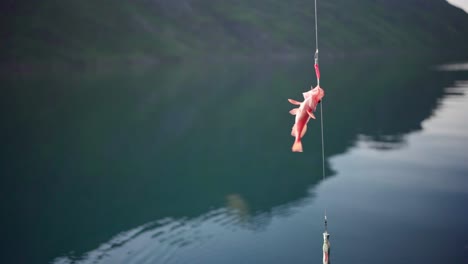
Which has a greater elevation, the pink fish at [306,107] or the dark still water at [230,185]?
the pink fish at [306,107]

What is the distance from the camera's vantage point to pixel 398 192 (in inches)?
1137

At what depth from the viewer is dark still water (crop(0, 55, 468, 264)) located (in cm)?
2234

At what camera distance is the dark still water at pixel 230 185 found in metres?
22.3

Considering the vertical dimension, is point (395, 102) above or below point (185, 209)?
above

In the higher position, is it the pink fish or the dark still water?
the pink fish

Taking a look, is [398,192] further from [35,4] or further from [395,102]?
[35,4]

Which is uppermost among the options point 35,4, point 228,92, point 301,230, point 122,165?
point 35,4

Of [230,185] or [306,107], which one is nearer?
[306,107]

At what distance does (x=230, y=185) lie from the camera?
3194 centimetres

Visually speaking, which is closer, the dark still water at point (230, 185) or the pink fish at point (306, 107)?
the pink fish at point (306, 107)

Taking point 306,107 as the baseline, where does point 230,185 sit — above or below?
below

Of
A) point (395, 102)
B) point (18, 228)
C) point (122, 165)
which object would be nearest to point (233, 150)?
point (122, 165)

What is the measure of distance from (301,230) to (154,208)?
8.95 meters

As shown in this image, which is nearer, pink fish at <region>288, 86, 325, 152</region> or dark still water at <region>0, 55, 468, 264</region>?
pink fish at <region>288, 86, 325, 152</region>
